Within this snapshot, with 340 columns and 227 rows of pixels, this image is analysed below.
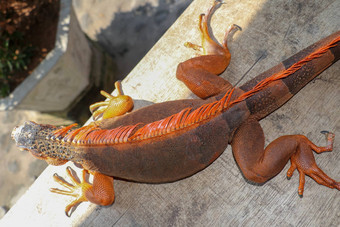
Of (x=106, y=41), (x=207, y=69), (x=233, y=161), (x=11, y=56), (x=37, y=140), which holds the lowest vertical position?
(x=233, y=161)

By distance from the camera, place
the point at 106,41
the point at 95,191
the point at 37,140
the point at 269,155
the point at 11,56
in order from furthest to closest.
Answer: the point at 106,41 → the point at 11,56 → the point at 95,191 → the point at 37,140 → the point at 269,155

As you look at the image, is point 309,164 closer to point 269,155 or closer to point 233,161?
point 269,155

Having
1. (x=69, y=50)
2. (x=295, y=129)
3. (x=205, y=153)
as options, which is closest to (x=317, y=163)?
(x=295, y=129)

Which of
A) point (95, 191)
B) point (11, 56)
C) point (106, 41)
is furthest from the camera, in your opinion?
point (106, 41)

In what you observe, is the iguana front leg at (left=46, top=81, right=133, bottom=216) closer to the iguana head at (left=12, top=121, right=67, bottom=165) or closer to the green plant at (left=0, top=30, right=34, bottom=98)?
the iguana head at (left=12, top=121, right=67, bottom=165)

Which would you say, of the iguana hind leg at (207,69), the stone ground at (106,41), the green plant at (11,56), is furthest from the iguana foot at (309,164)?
the green plant at (11,56)

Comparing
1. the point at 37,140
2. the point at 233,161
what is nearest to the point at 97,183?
the point at 37,140

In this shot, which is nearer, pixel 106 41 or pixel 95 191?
pixel 95 191

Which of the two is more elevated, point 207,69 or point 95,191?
point 207,69
